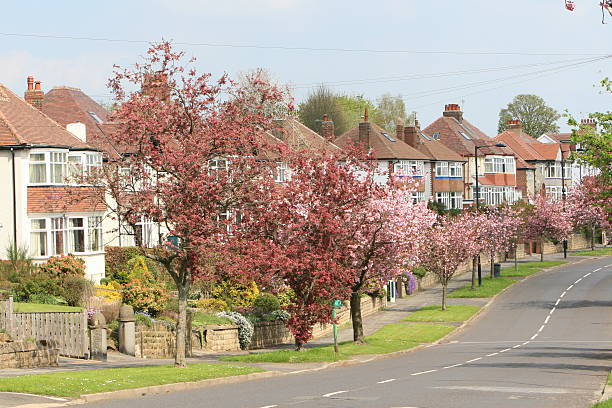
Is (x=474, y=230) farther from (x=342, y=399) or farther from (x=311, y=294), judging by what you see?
(x=342, y=399)

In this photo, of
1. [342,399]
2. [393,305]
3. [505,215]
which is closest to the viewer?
[342,399]

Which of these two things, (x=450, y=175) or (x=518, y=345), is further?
(x=450, y=175)

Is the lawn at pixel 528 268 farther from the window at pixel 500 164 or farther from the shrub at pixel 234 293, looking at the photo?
the shrub at pixel 234 293

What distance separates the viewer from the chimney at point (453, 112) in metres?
111

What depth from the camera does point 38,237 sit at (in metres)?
45.1

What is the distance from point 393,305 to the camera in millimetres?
63000

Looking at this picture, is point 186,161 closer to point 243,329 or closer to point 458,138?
point 243,329

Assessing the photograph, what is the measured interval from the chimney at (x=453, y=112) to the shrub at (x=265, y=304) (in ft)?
226

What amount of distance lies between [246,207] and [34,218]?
2002 cm

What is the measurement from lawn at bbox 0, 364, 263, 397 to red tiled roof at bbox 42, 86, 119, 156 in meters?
29.5

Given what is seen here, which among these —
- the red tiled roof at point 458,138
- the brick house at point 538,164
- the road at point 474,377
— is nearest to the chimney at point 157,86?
the road at point 474,377

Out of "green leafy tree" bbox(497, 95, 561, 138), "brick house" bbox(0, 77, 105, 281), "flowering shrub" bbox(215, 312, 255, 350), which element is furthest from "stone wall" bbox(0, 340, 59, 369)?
"green leafy tree" bbox(497, 95, 561, 138)

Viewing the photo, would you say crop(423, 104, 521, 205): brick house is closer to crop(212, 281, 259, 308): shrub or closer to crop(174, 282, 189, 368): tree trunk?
crop(212, 281, 259, 308): shrub

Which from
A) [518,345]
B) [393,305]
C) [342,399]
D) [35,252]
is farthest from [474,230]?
[342,399]
